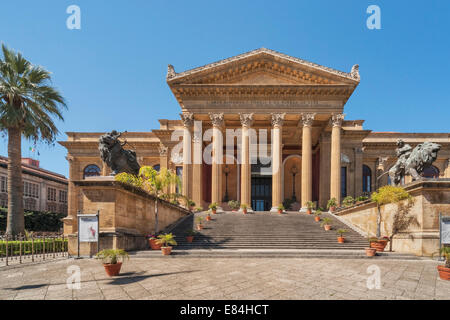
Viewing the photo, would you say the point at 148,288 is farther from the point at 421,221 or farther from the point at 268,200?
the point at 268,200

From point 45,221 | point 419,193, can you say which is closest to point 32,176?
point 45,221

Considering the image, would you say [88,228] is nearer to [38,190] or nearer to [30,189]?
[30,189]

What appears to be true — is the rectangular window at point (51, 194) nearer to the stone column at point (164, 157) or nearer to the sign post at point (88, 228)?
the stone column at point (164, 157)

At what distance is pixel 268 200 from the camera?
98.8 feet

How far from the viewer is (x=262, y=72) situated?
2400 centimetres

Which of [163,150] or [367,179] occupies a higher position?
[163,150]

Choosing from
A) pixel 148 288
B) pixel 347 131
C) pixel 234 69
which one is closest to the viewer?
pixel 148 288

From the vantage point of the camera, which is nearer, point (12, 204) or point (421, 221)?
point (421, 221)

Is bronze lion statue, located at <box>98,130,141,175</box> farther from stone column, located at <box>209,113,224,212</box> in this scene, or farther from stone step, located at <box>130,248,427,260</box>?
stone column, located at <box>209,113,224,212</box>

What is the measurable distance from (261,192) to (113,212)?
877 inches

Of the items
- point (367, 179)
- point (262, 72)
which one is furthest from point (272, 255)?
point (367, 179)

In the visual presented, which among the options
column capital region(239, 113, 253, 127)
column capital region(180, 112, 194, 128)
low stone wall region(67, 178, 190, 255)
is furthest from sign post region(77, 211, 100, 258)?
column capital region(239, 113, 253, 127)
